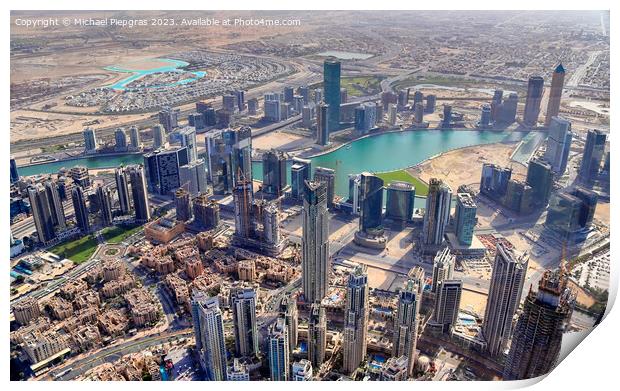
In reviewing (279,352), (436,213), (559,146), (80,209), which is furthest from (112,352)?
(559,146)

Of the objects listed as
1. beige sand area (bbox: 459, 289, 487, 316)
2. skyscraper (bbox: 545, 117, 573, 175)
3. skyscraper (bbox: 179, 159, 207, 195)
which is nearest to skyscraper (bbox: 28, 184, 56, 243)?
skyscraper (bbox: 179, 159, 207, 195)

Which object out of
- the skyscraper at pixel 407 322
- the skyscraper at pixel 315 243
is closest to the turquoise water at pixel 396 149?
the skyscraper at pixel 315 243

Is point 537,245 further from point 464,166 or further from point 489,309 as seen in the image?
point 464,166

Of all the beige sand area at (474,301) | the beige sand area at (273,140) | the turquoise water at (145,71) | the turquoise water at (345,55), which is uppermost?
the turquoise water at (345,55)

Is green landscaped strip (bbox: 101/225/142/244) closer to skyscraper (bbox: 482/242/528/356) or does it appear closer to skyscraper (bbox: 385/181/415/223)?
skyscraper (bbox: 385/181/415/223)

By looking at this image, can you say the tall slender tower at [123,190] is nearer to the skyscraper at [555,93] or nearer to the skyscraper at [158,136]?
the skyscraper at [158,136]

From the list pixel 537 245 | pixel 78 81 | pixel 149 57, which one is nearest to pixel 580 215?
pixel 537 245

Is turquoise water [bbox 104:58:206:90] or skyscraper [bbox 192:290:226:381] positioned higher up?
turquoise water [bbox 104:58:206:90]
